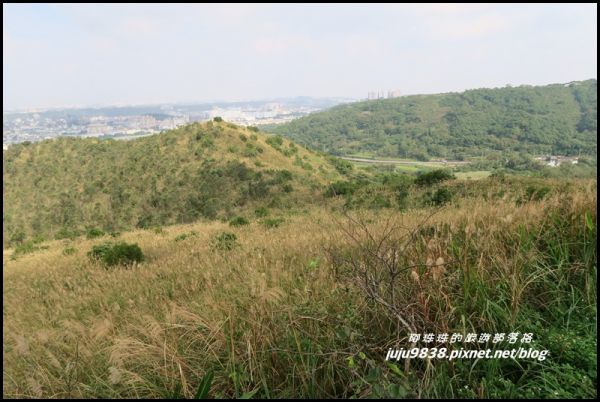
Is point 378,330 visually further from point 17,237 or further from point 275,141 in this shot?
point 275,141

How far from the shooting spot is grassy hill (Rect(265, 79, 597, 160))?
7800cm

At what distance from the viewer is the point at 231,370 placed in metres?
1.97

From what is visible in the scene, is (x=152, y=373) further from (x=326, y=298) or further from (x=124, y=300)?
(x=124, y=300)

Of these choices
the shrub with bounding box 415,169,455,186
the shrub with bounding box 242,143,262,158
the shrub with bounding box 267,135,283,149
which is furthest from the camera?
the shrub with bounding box 267,135,283,149

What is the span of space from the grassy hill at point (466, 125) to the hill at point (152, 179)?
52.1 metres

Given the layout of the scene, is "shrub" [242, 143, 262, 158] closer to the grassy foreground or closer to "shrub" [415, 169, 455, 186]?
"shrub" [415, 169, 455, 186]

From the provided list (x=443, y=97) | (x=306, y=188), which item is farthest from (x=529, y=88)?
(x=306, y=188)

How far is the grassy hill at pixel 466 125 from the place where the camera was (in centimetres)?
7800

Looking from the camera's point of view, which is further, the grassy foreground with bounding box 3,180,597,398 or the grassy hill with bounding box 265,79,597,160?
the grassy hill with bounding box 265,79,597,160

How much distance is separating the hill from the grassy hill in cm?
5212

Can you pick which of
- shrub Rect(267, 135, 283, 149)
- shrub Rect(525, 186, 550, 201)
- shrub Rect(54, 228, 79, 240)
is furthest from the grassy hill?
shrub Rect(54, 228, 79, 240)

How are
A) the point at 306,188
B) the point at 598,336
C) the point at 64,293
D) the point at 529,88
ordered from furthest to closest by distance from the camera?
1. the point at 529,88
2. the point at 306,188
3. the point at 64,293
4. the point at 598,336

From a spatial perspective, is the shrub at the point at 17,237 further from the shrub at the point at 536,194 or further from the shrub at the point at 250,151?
the shrub at the point at 536,194

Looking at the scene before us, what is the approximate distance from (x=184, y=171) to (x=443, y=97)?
116 meters
